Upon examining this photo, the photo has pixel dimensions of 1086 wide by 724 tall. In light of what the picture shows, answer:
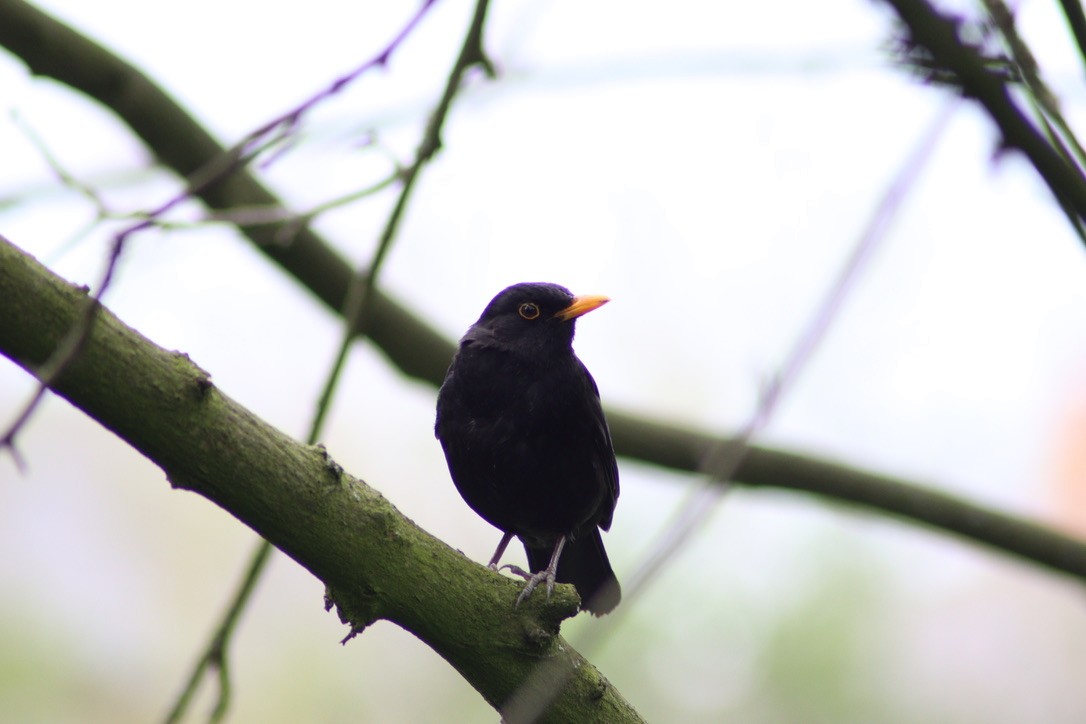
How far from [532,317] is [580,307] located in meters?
0.22

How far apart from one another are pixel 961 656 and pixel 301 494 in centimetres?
862

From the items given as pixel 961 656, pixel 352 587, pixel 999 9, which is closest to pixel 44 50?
pixel 352 587

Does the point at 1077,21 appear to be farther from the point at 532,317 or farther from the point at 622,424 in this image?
the point at 622,424

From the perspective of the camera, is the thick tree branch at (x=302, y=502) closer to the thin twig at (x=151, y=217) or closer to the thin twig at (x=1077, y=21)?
the thin twig at (x=151, y=217)

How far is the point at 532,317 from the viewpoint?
5.07m

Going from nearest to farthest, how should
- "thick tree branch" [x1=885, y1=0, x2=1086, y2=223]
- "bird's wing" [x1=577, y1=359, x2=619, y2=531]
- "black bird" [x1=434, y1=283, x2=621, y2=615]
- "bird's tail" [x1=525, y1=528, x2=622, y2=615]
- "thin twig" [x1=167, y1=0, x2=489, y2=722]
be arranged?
A: "thick tree branch" [x1=885, y1=0, x2=1086, y2=223] < "thin twig" [x1=167, y1=0, x2=489, y2=722] < "black bird" [x1=434, y1=283, x2=621, y2=615] < "bird's wing" [x1=577, y1=359, x2=619, y2=531] < "bird's tail" [x1=525, y1=528, x2=622, y2=615]

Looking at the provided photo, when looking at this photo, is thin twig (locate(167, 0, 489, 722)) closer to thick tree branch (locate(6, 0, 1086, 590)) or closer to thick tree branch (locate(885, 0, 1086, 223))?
thick tree branch (locate(6, 0, 1086, 590))

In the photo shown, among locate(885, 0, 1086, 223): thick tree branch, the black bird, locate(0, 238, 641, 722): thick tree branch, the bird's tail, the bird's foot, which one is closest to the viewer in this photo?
locate(885, 0, 1086, 223): thick tree branch

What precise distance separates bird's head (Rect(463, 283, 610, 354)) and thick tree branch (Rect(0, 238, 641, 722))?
175cm

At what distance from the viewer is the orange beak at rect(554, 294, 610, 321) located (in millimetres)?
5059

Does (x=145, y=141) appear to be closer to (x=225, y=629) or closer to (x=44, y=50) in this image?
(x=44, y=50)

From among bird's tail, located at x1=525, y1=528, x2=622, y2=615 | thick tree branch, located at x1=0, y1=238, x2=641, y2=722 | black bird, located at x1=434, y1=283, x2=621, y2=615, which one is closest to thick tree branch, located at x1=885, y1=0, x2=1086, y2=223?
thick tree branch, located at x1=0, y1=238, x2=641, y2=722

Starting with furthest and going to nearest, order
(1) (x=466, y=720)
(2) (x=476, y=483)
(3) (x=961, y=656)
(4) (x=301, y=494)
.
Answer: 1. (3) (x=961, y=656)
2. (1) (x=466, y=720)
3. (2) (x=476, y=483)
4. (4) (x=301, y=494)

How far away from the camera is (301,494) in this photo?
2.90 meters
